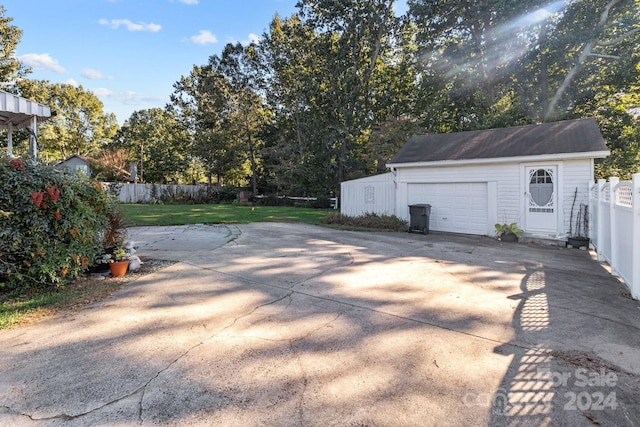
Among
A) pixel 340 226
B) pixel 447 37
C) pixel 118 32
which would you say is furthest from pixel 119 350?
pixel 447 37

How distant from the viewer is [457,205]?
1127cm

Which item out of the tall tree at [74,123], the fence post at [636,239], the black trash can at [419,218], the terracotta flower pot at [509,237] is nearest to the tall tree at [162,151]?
the tall tree at [74,123]

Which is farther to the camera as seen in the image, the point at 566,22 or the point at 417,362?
the point at 566,22

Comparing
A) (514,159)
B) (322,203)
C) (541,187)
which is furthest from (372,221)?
(322,203)

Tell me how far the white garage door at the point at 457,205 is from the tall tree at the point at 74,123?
128ft

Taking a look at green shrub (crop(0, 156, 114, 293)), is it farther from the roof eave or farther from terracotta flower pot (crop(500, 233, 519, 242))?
terracotta flower pot (crop(500, 233, 519, 242))

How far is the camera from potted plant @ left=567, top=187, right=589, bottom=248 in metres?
8.73

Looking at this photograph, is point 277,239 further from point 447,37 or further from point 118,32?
point 447,37

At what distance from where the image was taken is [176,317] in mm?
3611

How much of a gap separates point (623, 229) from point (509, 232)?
17.3ft

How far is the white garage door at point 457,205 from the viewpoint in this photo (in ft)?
35.4

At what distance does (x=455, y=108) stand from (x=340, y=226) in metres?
15.1

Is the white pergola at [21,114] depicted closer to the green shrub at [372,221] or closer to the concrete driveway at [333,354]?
the concrete driveway at [333,354]

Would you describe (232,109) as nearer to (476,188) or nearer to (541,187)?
(476,188)
